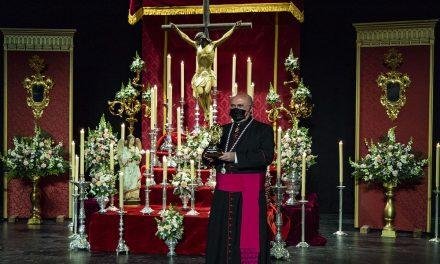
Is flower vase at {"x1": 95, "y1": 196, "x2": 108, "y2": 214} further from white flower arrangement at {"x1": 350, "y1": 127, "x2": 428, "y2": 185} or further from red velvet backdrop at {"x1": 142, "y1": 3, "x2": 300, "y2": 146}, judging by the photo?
white flower arrangement at {"x1": 350, "y1": 127, "x2": 428, "y2": 185}

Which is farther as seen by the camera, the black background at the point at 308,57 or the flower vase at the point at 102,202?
the black background at the point at 308,57

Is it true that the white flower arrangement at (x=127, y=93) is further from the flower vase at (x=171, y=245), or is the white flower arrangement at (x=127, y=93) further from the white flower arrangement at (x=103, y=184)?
the flower vase at (x=171, y=245)

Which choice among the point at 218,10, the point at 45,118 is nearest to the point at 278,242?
the point at 218,10

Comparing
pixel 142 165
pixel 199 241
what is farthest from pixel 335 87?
pixel 199 241

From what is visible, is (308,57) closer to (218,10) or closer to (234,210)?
(218,10)

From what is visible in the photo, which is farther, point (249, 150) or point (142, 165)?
point (142, 165)

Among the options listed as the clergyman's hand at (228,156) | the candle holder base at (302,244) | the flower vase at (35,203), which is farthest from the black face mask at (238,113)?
the flower vase at (35,203)

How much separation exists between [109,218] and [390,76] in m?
4.20

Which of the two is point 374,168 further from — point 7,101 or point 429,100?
point 7,101

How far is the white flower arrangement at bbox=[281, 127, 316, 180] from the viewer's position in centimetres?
889

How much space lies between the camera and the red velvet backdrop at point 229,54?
10453 millimetres

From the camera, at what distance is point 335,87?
445 inches

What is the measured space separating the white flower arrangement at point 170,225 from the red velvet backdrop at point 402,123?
335 centimetres

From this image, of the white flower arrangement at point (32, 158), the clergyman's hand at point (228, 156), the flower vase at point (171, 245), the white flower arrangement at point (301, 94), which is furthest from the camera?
the white flower arrangement at point (32, 158)
